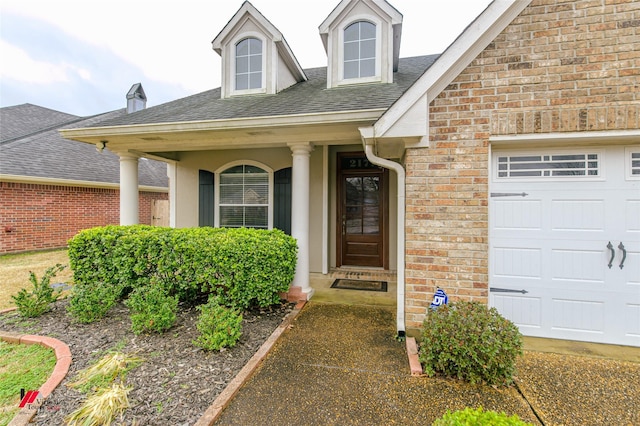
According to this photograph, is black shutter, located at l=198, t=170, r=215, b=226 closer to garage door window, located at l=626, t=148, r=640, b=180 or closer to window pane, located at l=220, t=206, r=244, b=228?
window pane, located at l=220, t=206, r=244, b=228

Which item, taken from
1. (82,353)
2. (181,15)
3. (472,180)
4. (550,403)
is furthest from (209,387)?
(181,15)

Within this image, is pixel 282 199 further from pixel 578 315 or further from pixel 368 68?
pixel 578 315

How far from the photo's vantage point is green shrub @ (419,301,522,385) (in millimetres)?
2377

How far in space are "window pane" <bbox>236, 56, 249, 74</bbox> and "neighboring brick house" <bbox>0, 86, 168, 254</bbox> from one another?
7221 millimetres

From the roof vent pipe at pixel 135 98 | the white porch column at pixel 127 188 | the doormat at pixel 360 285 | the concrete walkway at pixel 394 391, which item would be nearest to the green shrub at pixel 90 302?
the white porch column at pixel 127 188

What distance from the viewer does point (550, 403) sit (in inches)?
87.6

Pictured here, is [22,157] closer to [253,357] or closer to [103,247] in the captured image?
[103,247]

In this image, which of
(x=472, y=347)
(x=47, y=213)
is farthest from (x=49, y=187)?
(x=472, y=347)

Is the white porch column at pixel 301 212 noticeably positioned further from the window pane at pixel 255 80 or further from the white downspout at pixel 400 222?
the window pane at pixel 255 80

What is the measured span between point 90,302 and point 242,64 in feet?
17.1

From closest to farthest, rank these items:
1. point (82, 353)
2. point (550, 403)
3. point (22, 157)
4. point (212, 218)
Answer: point (550, 403) < point (82, 353) < point (212, 218) < point (22, 157)

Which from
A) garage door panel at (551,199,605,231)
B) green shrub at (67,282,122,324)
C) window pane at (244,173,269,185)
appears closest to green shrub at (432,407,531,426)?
garage door panel at (551,199,605,231)

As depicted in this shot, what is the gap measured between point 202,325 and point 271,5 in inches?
346

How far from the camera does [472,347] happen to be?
240 cm
